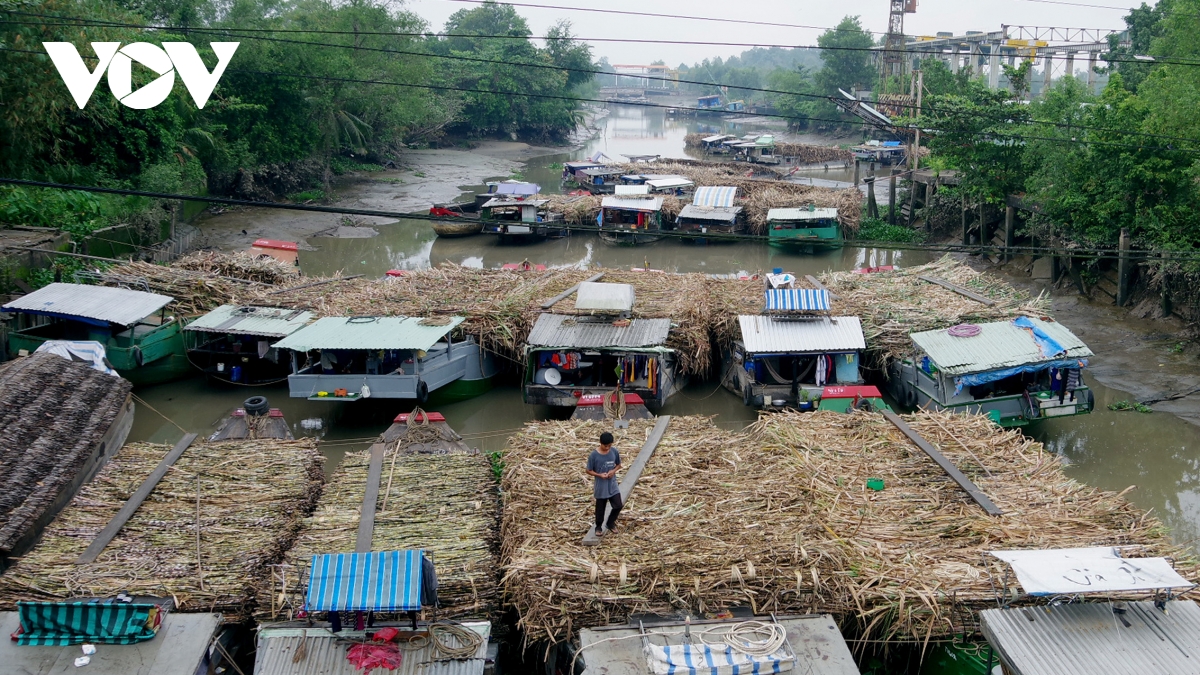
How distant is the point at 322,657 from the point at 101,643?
212 centimetres

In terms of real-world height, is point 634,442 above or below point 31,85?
below

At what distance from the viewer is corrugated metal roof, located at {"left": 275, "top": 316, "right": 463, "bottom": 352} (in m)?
17.6

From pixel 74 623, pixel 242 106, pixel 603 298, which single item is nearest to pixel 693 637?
pixel 74 623

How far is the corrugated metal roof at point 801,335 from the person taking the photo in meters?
17.7

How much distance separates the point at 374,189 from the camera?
47.6 metres

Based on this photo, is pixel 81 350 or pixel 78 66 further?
pixel 78 66

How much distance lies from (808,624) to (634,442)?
451 centimetres

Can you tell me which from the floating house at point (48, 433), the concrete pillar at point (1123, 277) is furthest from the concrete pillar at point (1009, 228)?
the floating house at point (48, 433)

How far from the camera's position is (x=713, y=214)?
3584cm

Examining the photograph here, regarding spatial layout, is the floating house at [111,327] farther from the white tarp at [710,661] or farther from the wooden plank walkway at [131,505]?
the white tarp at [710,661]

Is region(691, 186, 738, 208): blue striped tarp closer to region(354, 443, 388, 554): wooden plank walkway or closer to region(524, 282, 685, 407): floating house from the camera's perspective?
region(524, 282, 685, 407): floating house

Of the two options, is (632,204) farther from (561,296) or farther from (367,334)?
(367,334)

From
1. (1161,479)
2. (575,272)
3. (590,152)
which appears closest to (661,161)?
(590,152)

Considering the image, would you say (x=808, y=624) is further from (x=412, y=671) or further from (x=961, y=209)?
(x=961, y=209)
